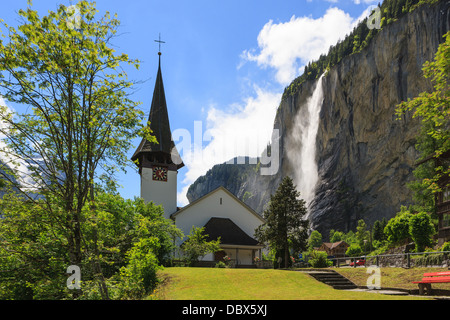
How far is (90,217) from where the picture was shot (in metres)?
7.04

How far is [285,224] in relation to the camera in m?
30.4

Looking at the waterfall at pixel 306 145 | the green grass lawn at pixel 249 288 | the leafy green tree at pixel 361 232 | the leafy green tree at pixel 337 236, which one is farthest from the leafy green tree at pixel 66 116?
the waterfall at pixel 306 145

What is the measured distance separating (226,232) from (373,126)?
250 ft

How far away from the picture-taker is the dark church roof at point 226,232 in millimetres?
33469

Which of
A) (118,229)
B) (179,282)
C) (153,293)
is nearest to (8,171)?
(118,229)

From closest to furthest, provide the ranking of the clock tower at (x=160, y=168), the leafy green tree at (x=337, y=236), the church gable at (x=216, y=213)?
1. the church gable at (x=216, y=213)
2. the clock tower at (x=160, y=168)
3. the leafy green tree at (x=337, y=236)

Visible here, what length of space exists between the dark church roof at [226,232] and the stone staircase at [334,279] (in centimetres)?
1688

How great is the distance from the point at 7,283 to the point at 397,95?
95.4m

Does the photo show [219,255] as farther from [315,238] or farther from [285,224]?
[315,238]

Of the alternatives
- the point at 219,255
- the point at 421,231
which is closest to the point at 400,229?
the point at 421,231

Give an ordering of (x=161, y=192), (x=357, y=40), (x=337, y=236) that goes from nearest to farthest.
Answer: (x=161, y=192)
(x=337, y=236)
(x=357, y=40)

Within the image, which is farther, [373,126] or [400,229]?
[373,126]

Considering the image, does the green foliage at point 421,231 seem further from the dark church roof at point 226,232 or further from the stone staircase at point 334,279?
the stone staircase at point 334,279
